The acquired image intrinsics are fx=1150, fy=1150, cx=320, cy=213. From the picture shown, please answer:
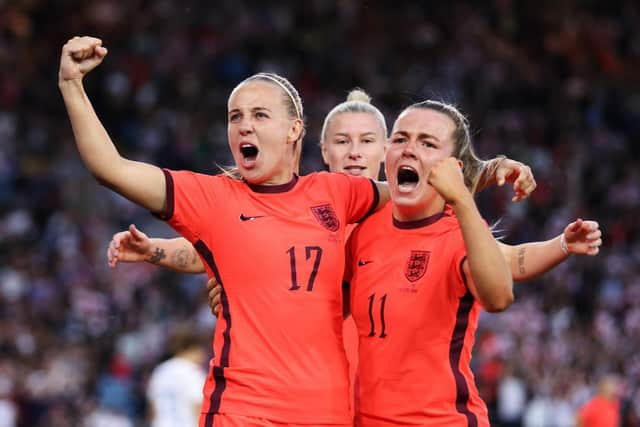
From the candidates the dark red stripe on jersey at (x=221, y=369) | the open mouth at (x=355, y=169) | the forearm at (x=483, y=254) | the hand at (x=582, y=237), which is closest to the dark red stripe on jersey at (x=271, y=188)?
the dark red stripe on jersey at (x=221, y=369)

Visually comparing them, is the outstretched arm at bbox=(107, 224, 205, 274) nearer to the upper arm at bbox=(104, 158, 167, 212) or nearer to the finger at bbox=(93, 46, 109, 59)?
the upper arm at bbox=(104, 158, 167, 212)

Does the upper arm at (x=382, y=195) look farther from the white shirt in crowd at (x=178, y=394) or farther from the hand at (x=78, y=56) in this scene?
the white shirt in crowd at (x=178, y=394)

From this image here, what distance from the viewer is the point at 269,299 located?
4.29 metres

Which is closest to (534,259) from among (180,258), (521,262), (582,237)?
(521,262)

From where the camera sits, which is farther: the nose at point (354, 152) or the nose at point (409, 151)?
the nose at point (354, 152)

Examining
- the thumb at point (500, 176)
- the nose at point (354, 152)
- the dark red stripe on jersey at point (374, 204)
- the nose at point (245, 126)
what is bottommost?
the dark red stripe on jersey at point (374, 204)

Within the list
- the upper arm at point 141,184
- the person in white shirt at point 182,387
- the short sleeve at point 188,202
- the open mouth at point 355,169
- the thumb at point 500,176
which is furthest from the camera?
the person in white shirt at point 182,387

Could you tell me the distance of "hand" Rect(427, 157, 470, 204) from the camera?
389cm

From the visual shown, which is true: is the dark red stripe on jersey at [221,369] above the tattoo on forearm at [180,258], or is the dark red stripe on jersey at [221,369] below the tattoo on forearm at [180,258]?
below

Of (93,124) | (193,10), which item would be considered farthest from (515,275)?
(193,10)

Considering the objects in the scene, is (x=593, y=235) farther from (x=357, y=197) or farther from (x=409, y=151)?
(x=357, y=197)

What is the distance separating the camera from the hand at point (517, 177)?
14.4 feet

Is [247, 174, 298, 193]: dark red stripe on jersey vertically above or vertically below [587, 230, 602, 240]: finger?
above

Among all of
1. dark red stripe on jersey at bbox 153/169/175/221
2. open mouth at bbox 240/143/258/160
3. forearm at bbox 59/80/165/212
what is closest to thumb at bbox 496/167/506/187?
open mouth at bbox 240/143/258/160
